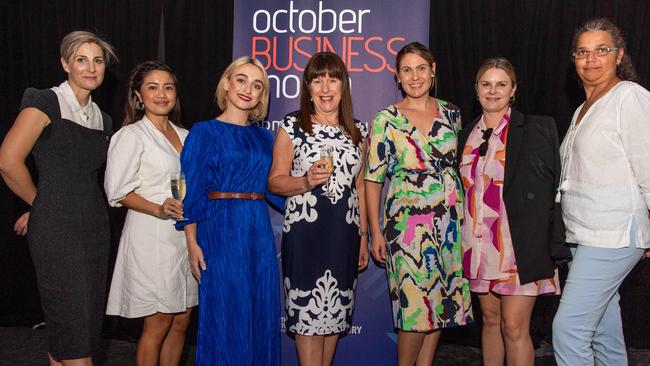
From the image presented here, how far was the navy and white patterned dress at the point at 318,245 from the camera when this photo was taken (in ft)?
9.64

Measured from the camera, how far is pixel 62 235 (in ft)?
8.50

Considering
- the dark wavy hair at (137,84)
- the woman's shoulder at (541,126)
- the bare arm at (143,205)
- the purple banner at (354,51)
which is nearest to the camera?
the bare arm at (143,205)

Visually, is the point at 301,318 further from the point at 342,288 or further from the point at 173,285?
the point at 173,285

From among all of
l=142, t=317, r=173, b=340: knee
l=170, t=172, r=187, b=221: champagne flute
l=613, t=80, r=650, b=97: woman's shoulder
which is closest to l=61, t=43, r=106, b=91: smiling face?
l=170, t=172, r=187, b=221: champagne flute

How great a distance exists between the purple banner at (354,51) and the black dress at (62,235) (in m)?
1.41

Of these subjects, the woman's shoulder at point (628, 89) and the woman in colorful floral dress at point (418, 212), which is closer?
the woman's shoulder at point (628, 89)

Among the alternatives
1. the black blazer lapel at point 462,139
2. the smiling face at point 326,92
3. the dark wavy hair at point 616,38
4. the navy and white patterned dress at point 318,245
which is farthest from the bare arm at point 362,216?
the dark wavy hair at point 616,38

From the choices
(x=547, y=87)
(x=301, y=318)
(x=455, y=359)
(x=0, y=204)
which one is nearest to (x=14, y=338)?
(x=0, y=204)

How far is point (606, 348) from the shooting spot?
2734 mm

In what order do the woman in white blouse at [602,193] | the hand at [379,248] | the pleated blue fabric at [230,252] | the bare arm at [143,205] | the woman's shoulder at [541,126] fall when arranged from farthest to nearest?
the hand at [379,248]
the woman's shoulder at [541,126]
the bare arm at [143,205]
the pleated blue fabric at [230,252]
the woman in white blouse at [602,193]

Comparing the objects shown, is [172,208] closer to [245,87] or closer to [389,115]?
[245,87]

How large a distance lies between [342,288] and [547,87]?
90.0 inches

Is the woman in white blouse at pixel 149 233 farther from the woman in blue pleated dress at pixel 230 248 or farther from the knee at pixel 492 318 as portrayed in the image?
the knee at pixel 492 318

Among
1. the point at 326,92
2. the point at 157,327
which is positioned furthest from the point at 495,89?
the point at 157,327
